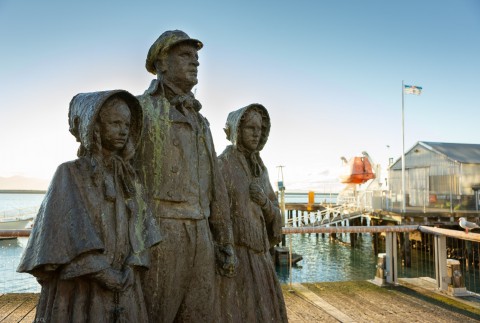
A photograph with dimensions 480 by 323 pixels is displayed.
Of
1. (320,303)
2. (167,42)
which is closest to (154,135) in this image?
(167,42)

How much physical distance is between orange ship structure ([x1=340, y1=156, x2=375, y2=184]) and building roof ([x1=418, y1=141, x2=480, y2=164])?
5368mm

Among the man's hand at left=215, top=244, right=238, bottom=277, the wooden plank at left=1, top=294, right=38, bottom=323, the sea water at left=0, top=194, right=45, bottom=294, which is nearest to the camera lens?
the man's hand at left=215, top=244, right=238, bottom=277

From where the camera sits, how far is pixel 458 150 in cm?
2581

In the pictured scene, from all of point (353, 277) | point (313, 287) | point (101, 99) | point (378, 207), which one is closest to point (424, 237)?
point (378, 207)

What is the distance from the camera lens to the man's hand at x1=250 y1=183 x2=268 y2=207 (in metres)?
3.52

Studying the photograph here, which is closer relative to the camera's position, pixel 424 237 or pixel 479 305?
pixel 479 305

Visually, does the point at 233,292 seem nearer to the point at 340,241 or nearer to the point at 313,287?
the point at 313,287

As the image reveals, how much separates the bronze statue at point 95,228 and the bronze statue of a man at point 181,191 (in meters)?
0.19

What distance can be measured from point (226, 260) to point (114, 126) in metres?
1.24

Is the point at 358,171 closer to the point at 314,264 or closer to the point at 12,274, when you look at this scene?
the point at 314,264

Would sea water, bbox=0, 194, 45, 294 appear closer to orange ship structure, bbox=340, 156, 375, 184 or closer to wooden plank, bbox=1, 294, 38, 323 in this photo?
wooden plank, bbox=1, 294, 38, 323

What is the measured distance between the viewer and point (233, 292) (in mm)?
3271

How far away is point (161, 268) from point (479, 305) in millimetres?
5065

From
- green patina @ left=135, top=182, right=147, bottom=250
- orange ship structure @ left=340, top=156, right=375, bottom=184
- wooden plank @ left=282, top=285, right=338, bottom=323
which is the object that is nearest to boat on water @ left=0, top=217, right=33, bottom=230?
orange ship structure @ left=340, top=156, right=375, bottom=184
